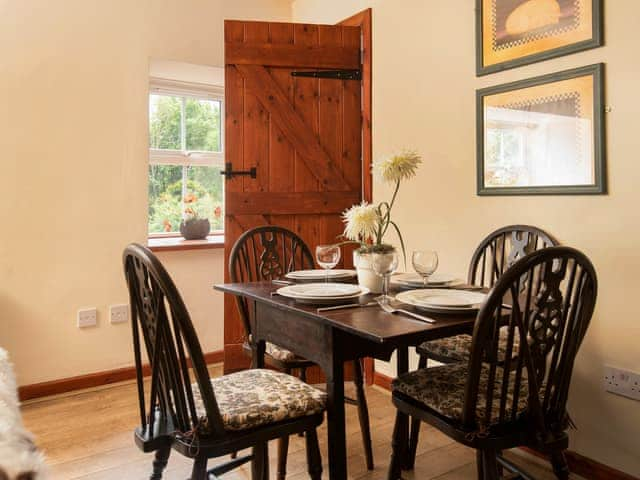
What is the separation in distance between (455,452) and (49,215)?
8.11 ft

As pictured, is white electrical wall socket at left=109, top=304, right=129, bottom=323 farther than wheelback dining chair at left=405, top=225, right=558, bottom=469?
Yes

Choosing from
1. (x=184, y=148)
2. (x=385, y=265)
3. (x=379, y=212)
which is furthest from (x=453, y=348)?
(x=184, y=148)

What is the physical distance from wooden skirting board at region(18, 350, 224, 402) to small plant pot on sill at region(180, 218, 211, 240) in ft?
3.10

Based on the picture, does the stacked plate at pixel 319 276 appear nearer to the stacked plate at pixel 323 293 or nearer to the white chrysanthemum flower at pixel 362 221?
the stacked plate at pixel 323 293

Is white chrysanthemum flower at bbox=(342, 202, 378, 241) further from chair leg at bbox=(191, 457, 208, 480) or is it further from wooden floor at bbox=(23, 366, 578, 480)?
wooden floor at bbox=(23, 366, 578, 480)

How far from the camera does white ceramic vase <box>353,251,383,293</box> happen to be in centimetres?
176

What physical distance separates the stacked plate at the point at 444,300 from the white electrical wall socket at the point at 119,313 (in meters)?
2.12

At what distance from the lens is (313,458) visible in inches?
59.2

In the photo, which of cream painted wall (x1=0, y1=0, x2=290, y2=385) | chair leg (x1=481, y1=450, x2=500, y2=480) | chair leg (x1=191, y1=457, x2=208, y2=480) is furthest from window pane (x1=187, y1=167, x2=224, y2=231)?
chair leg (x1=481, y1=450, x2=500, y2=480)

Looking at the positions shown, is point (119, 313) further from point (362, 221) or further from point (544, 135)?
point (544, 135)

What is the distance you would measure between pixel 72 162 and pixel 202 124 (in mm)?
1142

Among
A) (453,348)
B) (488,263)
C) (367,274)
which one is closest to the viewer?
(367,274)

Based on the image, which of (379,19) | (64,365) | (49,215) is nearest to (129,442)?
(64,365)

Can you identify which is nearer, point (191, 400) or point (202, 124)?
point (191, 400)
